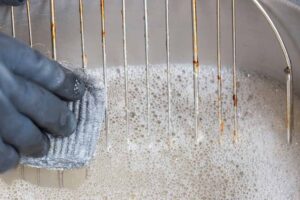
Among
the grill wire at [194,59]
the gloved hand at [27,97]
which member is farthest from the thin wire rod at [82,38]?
the gloved hand at [27,97]

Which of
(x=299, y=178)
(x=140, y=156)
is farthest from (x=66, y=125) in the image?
(x=299, y=178)

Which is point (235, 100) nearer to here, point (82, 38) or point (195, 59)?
point (195, 59)

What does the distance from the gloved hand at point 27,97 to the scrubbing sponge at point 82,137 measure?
0.05 metres

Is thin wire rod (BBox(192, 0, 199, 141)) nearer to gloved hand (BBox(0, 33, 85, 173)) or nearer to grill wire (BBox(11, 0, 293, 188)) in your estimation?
grill wire (BBox(11, 0, 293, 188))

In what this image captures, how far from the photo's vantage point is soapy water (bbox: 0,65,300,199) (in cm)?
72

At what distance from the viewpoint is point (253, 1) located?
0.64m

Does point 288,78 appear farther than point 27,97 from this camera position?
Yes

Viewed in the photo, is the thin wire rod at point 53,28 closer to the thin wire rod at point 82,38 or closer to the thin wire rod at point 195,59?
the thin wire rod at point 82,38

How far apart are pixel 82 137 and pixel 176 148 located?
0.46 ft

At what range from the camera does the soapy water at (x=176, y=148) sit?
72cm

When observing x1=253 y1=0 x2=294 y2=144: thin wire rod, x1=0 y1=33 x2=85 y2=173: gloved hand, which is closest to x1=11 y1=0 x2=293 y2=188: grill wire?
x1=253 y1=0 x2=294 y2=144: thin wire rod

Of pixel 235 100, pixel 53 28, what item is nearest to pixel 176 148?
pixel 235 100

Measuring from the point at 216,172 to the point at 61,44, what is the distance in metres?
0.23

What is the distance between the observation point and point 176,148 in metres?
0.73
